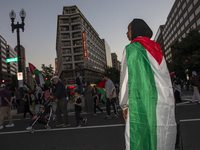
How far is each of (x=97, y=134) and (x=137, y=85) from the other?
3.29 m

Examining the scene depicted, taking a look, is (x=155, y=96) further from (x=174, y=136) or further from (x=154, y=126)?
(x=174, y=136)

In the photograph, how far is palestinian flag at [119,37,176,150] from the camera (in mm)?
1651

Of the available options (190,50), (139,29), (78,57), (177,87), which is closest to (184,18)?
(190,50)

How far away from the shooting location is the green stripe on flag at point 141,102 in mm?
1647

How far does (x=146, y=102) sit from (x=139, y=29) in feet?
2.82

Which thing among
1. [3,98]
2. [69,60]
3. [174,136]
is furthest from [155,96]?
[69,60]

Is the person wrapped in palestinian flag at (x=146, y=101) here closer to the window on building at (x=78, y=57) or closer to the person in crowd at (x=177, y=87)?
the person in crowd at (x=177, y=87)

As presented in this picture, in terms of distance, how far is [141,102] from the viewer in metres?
1.68

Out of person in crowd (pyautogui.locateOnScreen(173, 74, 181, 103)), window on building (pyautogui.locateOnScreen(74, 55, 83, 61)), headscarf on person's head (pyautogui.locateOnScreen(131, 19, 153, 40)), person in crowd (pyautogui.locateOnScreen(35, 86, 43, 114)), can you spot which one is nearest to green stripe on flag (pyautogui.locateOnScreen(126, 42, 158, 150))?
headscarf on person's head (pyautogui.locateOnScreen(131, 19, 153, 40))

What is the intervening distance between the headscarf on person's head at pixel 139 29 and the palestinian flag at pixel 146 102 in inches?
11.9

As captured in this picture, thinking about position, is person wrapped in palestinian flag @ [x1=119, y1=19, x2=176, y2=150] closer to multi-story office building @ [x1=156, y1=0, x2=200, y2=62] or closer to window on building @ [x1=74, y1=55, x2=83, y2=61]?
multi-story office building @ [x1=156, y1=0, x2=200, y2=62]

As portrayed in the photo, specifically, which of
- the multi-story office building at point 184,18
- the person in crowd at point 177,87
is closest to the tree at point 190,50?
the multi-story office building at point 184,18

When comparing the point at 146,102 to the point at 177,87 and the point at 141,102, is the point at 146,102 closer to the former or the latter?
the point at 141,102

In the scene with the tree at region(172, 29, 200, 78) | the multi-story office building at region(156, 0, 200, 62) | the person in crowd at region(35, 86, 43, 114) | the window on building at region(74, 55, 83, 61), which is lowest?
the person in crowd at region(35, 86, 43, 114)
